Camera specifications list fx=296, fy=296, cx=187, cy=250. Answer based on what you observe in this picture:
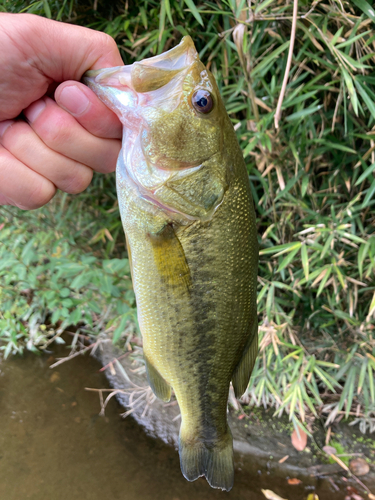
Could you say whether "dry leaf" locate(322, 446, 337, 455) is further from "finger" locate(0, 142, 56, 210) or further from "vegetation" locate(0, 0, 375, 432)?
"finger" locate(0, 142, 56, 210)

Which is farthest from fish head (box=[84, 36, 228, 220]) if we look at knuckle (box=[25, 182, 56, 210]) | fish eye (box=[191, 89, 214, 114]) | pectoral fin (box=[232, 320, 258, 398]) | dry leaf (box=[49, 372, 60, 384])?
dry leaf (box=[49, 372, 60, 384])

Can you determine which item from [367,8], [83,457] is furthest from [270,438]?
[367,8]

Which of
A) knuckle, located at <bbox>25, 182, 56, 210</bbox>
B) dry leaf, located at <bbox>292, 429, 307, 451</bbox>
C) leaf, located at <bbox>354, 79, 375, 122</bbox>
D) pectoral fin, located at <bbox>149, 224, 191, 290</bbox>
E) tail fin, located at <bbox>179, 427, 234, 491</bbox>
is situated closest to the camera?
pectoral fin, located at <bbox>149, 224, 191, 290</bbox>

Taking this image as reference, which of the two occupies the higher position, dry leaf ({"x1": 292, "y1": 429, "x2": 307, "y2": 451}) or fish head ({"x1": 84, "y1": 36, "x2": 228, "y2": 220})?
fish head ({"x1": 84, "y1": 36, "x2": 228, "y2": 220})

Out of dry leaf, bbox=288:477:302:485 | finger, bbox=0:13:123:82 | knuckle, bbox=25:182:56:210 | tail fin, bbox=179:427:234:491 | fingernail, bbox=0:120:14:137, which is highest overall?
finger, bbox=0:13:123:82

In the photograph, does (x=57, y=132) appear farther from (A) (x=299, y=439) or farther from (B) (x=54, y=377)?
(A) (x=299, y=439)

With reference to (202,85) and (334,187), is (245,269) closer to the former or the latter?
(202,85)
